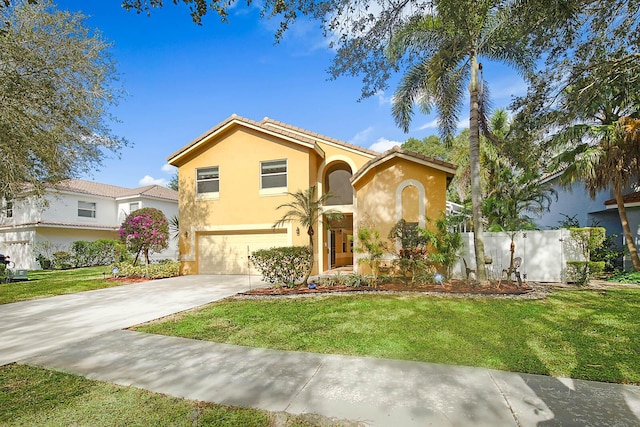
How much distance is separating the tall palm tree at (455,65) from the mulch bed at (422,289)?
0.74 m

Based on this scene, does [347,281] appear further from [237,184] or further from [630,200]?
[630,200]

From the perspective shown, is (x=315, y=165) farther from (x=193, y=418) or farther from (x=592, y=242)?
(x=193, y=418)

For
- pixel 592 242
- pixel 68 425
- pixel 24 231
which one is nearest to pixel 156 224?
pixel 68 425

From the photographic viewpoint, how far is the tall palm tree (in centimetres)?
765

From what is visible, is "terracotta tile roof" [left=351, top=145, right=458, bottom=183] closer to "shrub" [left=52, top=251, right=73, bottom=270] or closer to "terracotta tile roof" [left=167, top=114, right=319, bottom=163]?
"terracotta tile roof" [left=167, top=114, right=319, bottom=163]

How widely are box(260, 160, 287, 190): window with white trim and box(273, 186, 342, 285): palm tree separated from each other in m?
1.20

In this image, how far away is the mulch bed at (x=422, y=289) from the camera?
9.64 meters

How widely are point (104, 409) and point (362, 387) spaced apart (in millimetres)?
2927

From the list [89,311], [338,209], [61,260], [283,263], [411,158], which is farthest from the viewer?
[61,260]

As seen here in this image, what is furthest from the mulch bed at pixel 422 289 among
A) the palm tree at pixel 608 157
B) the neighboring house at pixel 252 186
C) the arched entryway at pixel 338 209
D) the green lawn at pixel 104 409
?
the palm tree at pixel 608 157

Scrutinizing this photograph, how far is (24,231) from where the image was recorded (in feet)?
78.4

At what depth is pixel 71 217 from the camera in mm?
24812

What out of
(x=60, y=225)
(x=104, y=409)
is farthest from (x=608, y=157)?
(x=60, y=225)

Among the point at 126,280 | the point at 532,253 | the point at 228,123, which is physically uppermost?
the point at 228,123
